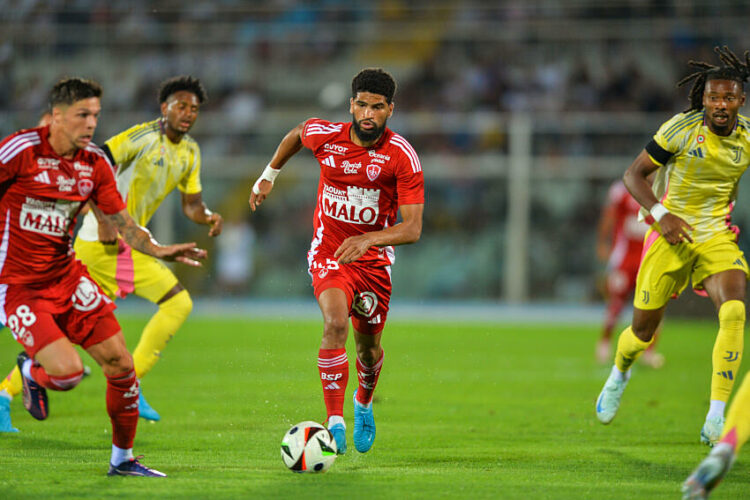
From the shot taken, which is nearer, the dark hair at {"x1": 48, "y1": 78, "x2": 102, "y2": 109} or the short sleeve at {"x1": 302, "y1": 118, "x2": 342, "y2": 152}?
the dark hair at {"x1": 48, "y1": 78, "x2": 102, "y2": 109}

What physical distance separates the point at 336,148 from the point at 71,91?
1.88m

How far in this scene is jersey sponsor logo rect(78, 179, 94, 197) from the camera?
593cm

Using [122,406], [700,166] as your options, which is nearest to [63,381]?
[122,406]

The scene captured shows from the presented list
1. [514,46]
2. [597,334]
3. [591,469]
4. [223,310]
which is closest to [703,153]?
[591,469]

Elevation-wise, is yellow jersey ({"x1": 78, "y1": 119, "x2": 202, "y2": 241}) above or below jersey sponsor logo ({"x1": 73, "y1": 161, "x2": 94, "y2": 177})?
below

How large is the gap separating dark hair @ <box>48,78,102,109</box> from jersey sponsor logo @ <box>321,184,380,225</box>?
1819 millimetres

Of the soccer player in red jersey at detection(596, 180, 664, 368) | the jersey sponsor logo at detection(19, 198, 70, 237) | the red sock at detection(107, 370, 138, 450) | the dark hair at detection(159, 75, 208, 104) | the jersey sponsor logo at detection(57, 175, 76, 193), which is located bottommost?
the soccer player in red jersey at detection(596, 180, 664, 368)

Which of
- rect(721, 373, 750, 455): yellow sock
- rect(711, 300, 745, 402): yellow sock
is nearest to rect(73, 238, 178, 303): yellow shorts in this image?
rect(711, 300, 745, 402): yellow sock

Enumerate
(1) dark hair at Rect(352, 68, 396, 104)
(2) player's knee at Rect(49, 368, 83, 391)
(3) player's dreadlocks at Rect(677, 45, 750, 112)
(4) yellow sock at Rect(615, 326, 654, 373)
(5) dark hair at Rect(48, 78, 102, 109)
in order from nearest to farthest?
(2) player's knee at Rect(49, 368, 83, 391)
(5) dark hair at Rect(48, 78, 102, 109)
(1) dark hair at Rect(352, 68, 396, 104)
(3) player's dreadlocks at Rect(677, 45, 750, 112)
(4) yellow sock at Rect(615, 326, 654, 373)

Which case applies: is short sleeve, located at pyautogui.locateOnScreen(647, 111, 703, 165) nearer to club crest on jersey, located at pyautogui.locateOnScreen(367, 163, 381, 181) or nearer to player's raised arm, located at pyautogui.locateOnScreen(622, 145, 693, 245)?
player's raised arm, located at pyautogui.locateOnScreen(622, 145, 693, 245)

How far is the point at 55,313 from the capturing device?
19.1 ft

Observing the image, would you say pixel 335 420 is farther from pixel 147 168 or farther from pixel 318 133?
pixel 147 168

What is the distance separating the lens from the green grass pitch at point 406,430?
5707mm

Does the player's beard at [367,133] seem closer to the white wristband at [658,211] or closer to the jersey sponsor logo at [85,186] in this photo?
the jersey sponsor logo at [85,186]
